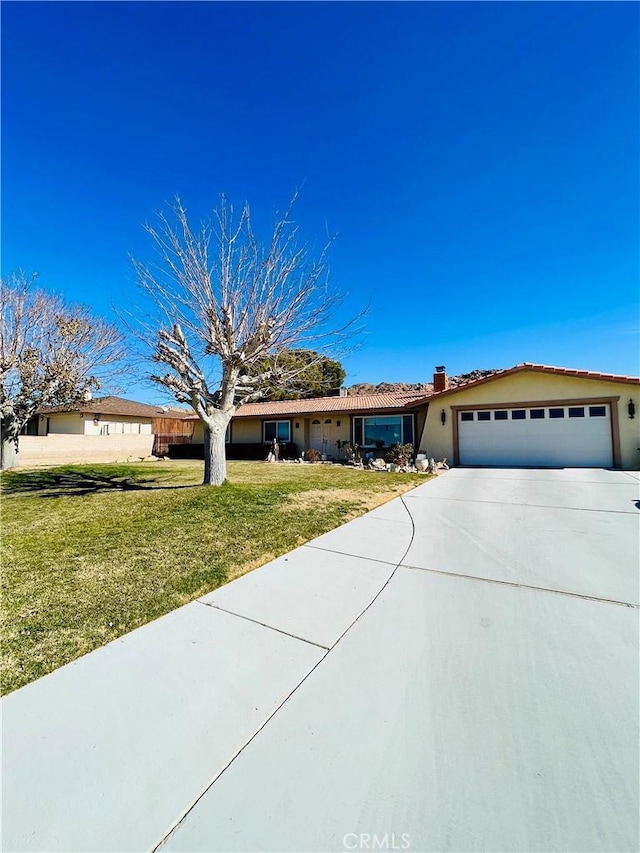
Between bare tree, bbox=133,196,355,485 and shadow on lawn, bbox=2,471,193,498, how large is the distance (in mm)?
2686

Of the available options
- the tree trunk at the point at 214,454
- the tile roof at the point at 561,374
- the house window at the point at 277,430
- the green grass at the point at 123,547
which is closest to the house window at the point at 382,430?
the tile roof at the point at 561,374

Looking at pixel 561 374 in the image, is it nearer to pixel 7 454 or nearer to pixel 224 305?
pixel 224 305

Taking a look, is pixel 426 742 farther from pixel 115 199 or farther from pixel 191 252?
pixel 115 199

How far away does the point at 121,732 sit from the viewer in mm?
1882

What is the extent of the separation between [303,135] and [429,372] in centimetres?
1140

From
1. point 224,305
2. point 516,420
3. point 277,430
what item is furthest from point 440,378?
point 224,305

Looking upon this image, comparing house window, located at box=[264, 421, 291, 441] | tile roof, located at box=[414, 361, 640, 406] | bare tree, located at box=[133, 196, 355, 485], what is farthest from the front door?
bare tree, located at box=[133, 196, 355, 485]

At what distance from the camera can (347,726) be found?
75.1 inches

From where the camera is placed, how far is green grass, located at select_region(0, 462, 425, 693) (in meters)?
2.85

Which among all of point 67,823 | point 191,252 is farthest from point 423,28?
point 67,823

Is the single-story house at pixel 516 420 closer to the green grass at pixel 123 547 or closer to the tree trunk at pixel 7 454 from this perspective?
the green grass at pixel 123 547

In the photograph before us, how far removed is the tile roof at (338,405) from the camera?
17531mm

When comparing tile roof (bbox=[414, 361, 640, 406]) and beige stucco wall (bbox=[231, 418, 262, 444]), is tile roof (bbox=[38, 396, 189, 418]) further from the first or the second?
tile roof (bbox=[414, 361, 640, 406])

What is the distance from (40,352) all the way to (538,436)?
1970cm
